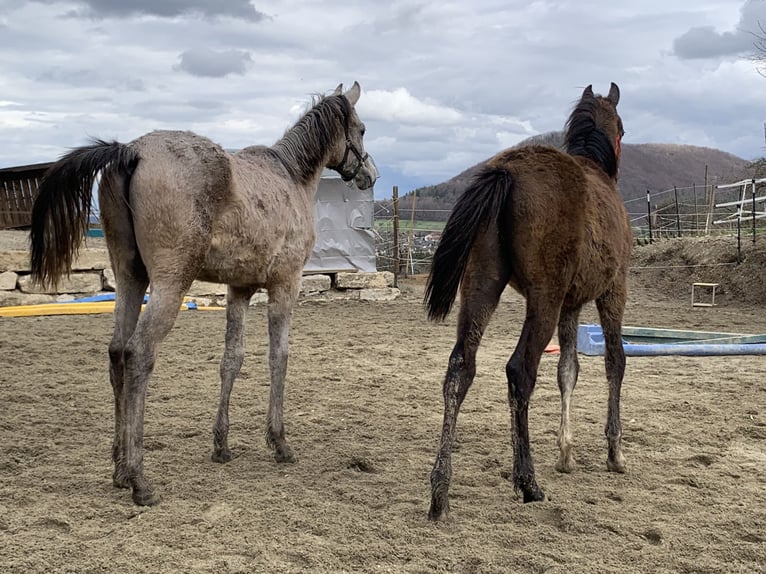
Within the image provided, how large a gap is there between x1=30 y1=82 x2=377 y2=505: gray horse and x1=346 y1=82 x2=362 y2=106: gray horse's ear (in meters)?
1.06

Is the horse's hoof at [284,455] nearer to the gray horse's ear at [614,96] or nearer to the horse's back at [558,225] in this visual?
the horse's back at [558,225]

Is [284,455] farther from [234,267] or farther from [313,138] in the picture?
[313,138]

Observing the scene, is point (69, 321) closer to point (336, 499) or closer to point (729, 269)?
point (336, 499)

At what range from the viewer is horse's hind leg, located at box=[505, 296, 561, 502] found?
11.5 ft

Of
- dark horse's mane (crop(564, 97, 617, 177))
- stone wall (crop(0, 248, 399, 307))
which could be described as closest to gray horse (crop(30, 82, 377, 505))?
dark horse's mane (crop(564, 97, 617, 177))

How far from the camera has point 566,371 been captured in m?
4.40

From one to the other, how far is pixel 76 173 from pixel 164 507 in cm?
179

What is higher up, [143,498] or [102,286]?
[102,286]

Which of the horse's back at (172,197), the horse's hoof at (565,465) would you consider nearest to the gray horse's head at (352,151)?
the horse's back at (172,197)

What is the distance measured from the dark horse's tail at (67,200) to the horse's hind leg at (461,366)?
6.24 feet

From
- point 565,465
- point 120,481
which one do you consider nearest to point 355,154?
point 565,465

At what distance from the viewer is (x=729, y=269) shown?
14.5 m

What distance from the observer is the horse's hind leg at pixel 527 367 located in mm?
3504

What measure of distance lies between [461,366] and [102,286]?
10994 millimetres
